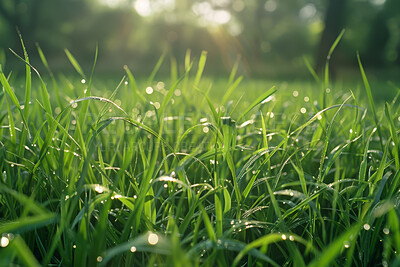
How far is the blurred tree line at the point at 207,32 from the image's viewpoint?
1598 cm

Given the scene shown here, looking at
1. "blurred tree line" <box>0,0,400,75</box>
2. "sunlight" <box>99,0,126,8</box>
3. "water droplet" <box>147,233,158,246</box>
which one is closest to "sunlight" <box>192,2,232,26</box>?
"blurred tree line" <box>0,0,400,75</box>

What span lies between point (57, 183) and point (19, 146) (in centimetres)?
13

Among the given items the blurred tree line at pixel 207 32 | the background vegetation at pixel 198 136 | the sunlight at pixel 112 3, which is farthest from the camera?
the sunlight at pixel 112 3

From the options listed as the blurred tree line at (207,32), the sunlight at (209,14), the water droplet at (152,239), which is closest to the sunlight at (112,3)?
the blurred tree line at (207,32)

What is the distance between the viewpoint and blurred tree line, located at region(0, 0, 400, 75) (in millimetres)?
15976

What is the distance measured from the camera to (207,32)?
23875 mm

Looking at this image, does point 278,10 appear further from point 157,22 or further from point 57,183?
point 57,183

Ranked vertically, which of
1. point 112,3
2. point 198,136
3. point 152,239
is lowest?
point 152,239

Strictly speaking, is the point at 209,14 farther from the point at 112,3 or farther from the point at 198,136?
the point at 198,136

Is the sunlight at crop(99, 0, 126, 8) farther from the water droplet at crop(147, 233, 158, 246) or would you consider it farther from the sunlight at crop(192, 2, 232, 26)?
the water droplet at crop(147, 233, 158, 246)

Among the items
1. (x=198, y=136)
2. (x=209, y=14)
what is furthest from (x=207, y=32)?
(x=198, y=136)

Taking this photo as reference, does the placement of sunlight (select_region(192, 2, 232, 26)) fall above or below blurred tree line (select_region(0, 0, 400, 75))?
above

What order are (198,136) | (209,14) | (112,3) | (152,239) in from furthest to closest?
1. (209,14)
2. (112,3)
3. (198,136)
4. (152,239)

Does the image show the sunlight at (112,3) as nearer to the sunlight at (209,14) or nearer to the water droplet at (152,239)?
the sunlight at (209,14)
